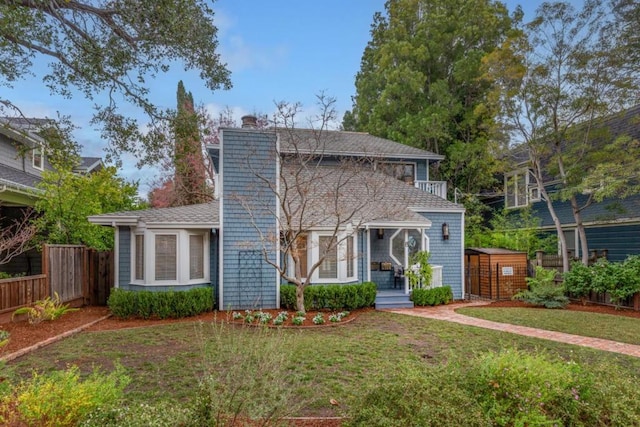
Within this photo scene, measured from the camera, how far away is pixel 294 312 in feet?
34.9

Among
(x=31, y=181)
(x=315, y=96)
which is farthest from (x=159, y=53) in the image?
(x=31, y=181)

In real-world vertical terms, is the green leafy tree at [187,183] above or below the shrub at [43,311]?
above

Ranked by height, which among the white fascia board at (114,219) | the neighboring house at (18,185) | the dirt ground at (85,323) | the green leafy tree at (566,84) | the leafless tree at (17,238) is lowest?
the dirt ground at (85,323)

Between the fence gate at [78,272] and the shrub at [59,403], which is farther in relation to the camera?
the fence gate at [78,272]

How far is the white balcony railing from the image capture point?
1720 centimetres

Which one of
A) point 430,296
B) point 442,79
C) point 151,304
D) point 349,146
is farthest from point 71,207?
point 442,79

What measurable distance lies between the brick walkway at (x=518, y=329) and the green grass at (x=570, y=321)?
0.34 metres

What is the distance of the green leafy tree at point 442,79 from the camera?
21406 millimetres

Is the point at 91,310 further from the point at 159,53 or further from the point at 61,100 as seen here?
the point at 159,53

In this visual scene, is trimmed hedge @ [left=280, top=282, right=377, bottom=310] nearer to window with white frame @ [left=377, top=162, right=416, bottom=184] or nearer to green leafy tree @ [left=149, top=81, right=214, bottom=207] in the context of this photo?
window with white frame @ [left=377, top=162, right=416, bottom=184]

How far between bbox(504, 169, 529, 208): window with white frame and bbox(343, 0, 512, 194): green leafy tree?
1136mm

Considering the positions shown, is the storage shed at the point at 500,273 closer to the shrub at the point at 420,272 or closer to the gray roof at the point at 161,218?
the shrub at the point at 420,272

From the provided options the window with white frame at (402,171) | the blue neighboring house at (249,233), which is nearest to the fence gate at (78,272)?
the blue neighboring house at (249,233)

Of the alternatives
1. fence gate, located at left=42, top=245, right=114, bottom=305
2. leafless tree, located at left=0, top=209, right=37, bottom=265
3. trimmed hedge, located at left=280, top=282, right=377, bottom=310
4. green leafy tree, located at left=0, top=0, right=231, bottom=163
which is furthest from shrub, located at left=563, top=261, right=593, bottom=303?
leafless tree, located at left=0, top=209, right=37, bottom=265
